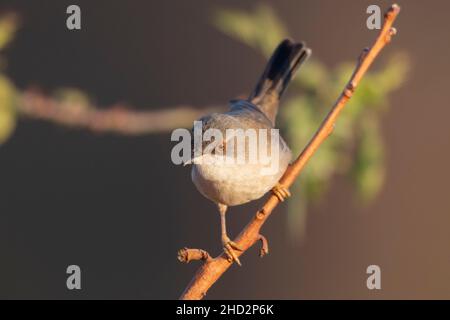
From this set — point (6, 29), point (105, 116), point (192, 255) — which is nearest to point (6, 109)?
point (6, 29)

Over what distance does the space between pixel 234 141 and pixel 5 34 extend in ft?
2.86

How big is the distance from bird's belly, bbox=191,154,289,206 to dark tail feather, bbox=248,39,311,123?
556mm

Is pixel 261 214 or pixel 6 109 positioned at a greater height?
pixel 6 109

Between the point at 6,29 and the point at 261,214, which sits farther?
the point at 6,29

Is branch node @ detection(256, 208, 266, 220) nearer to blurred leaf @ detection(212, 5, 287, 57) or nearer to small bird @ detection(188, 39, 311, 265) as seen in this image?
small bird @ detection(188, 39, 311, 265)

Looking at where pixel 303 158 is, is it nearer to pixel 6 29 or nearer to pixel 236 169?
pixel 236 169

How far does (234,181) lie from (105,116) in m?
0.82

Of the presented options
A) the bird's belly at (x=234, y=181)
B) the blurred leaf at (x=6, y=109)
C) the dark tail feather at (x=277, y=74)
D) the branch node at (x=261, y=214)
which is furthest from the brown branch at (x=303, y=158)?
the dark tail feather at (x=277, y=74)

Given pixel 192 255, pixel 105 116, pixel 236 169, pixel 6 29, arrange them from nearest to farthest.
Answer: pixel 192 255 < pixel 6 29 < pixel 236 169 < pixel 105 116

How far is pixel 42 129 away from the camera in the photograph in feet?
14.9

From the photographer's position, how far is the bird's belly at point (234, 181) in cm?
234

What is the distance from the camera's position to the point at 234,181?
237cm

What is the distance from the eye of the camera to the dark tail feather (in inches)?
112

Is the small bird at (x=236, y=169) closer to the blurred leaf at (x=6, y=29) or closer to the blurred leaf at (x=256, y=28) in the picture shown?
the blurred leaf at (x=256, y=28)
